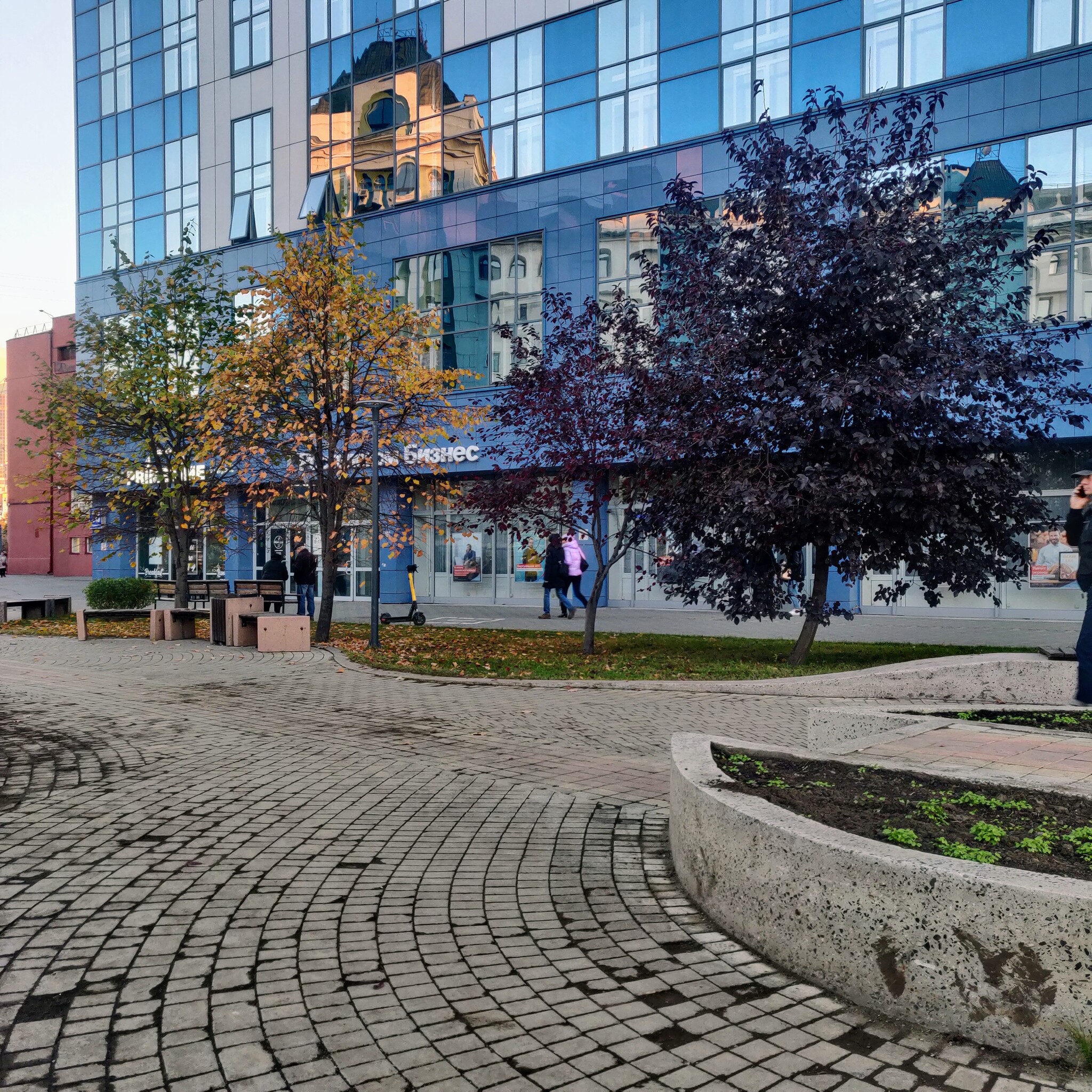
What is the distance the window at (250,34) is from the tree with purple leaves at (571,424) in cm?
2595

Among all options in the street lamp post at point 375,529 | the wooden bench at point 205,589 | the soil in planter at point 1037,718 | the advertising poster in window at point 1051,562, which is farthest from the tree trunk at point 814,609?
the wooden bench at point 205,589

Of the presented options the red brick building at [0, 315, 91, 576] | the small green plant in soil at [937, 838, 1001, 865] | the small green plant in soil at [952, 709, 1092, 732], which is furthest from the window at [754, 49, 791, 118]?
the red brick building at [0, 315, 91, 576]

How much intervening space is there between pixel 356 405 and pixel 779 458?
25.2ft

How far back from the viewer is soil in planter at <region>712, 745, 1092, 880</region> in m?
3.71

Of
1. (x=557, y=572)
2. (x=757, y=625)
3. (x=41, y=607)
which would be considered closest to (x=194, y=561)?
(x=41, y=607)

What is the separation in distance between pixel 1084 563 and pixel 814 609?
18.4 feet

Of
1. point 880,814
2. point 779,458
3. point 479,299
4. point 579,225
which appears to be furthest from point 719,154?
point 880,814

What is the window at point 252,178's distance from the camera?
35438mm

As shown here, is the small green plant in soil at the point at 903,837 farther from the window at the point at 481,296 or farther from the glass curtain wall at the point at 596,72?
the window at the point at 481,296

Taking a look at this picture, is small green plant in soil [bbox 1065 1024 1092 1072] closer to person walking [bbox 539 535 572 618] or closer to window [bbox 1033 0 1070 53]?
person walking [bbox 539 535 572 618]

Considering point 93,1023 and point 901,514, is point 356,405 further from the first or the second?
point 93,1023

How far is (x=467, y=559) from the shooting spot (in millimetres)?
31406

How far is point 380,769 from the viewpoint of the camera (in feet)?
23.7

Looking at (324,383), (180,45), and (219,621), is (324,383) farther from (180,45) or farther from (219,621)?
(180,45)
